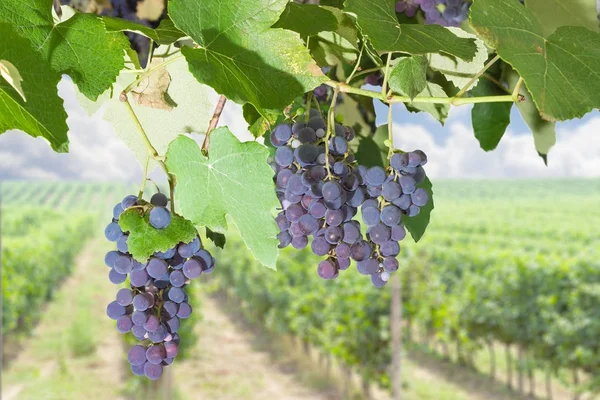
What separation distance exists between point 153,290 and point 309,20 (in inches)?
9.3

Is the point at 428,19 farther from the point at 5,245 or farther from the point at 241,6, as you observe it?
the point at 5,245

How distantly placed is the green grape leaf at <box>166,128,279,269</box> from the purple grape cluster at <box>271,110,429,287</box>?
0.07 m

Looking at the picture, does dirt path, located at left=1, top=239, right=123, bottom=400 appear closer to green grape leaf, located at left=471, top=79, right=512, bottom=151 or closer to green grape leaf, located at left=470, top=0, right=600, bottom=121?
green grape leaf, located at left=471, top=79, right=512, bottom=151

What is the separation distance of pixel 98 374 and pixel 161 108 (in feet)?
33.3

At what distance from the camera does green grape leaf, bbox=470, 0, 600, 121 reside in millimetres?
380

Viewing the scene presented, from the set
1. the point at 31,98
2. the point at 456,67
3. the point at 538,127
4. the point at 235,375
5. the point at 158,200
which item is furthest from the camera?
the point at 235,375

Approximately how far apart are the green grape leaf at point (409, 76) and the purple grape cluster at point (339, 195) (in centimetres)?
7

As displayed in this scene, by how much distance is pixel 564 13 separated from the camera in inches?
23.2

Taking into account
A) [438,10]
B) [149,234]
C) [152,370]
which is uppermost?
[438,10]

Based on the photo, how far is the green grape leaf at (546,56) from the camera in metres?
0.38

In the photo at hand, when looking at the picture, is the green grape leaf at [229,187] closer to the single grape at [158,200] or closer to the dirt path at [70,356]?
the single grape at [158,200]

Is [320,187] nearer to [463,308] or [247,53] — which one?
[247,53]

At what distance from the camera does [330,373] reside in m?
8.72

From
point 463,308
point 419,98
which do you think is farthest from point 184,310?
point 463,308
